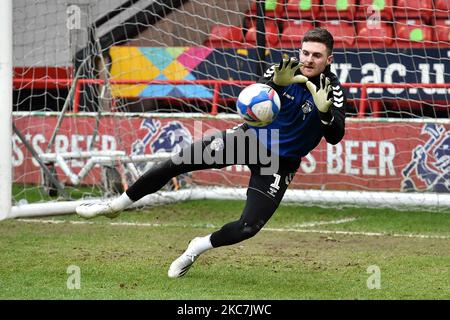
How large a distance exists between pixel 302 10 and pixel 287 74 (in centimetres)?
664

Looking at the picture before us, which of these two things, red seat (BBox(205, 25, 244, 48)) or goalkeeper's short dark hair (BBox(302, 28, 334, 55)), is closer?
goalkeeper's short dark hair (BBox(302, 28, 334, 55))

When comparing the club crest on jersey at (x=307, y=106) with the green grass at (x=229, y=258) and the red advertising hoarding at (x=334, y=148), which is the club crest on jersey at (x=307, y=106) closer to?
the green grass at (x=229, y=258)

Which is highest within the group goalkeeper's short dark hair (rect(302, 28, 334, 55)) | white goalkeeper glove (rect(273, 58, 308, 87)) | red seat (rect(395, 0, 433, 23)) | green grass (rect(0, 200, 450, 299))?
Answer: red seat (rect(395, 0, 433, 23))

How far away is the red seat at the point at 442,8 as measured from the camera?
12391 millimetres

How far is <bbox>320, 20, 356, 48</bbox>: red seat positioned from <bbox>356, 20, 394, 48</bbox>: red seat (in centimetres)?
12

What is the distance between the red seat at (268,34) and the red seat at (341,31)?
25.3 inches

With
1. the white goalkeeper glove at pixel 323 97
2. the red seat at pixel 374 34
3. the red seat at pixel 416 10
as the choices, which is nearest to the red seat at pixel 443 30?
the red seat at pixel 416 10

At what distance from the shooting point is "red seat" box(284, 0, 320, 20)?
13.2 meters

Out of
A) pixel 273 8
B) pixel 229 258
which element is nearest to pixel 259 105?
pixel 229 258

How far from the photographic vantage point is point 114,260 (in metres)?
7.84

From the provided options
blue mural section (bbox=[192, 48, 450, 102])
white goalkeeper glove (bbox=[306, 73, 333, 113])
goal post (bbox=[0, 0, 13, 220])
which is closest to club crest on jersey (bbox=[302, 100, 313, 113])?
white goalkeeper glove (bbox=[306, 73, 333, 113])

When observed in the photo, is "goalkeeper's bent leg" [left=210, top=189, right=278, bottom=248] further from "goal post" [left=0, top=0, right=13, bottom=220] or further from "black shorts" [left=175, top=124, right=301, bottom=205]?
"goal post" [left=0, top=0, right=13, bottom=220]

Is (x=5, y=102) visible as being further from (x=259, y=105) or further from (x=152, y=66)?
(x=152, y=66)
